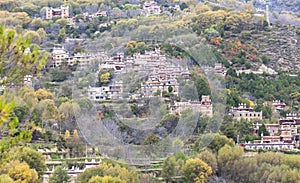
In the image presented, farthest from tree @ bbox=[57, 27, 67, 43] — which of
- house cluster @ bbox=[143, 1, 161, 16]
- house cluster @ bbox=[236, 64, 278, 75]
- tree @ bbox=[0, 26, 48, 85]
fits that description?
tree @ bbox=[0, 26, 48, 85]

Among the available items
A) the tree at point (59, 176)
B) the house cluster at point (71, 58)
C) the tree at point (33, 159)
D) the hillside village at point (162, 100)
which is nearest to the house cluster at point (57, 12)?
the hillside village at point (162, 100)

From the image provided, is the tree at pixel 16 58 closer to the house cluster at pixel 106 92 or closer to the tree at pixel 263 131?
the tree at pixel 263 131

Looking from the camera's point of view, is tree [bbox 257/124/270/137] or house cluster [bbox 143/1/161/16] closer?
tree [bbox 257/124/270/137]

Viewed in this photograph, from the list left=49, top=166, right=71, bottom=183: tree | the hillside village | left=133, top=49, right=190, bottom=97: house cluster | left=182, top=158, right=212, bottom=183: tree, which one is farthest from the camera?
left=133, top=49, right=190, bottom=97: house cluster

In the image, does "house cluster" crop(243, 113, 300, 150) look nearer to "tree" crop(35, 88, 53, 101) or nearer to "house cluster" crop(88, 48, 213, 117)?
"house cluster" crop(88, 48, 213, 117)

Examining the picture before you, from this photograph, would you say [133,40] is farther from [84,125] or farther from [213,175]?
[213,175]
